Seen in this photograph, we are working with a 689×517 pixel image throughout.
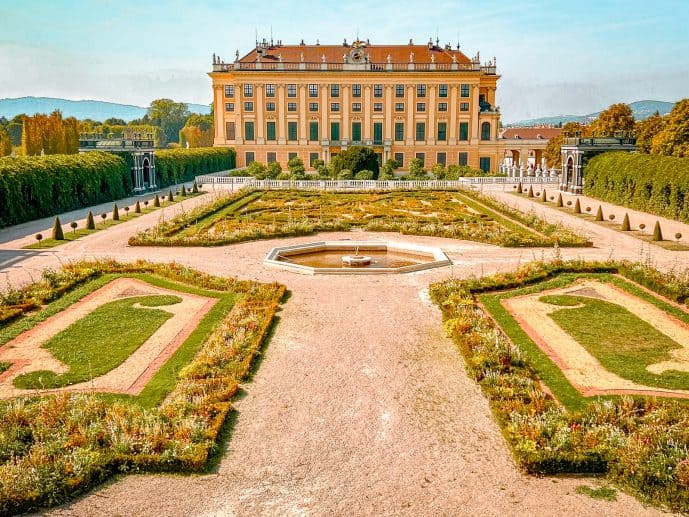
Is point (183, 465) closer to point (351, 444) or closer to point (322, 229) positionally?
point (351, 444)

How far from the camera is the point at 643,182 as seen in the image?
3688 cm

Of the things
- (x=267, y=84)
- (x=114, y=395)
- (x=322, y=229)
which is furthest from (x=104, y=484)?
(x=267, y=84)

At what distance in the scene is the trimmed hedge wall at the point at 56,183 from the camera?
32.8m

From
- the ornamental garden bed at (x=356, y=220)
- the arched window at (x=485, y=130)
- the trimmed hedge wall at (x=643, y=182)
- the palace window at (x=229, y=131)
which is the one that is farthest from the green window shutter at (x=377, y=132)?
the trimmed hedge wall at (x=643, y=182)

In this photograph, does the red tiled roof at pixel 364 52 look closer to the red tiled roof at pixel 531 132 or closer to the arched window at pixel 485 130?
the arched window at pixel 485 130

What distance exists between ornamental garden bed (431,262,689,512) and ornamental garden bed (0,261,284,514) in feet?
16.1

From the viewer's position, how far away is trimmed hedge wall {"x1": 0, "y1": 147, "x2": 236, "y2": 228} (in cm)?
3288

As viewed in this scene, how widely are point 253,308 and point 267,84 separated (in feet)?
199

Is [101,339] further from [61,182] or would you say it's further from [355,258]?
[61,182]

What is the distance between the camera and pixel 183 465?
963cm

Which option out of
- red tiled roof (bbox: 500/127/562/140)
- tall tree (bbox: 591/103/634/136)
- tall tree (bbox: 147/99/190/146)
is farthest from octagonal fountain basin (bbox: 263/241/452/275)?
tall tree (bbox: 147/99/190/146)

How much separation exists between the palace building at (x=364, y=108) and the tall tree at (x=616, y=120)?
43.9 ft

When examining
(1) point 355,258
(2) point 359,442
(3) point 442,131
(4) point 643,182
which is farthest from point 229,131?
(2) point 359,442

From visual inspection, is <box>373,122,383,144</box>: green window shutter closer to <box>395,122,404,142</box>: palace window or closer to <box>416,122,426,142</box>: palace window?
<box>395,122,404,142</box>: palace window
